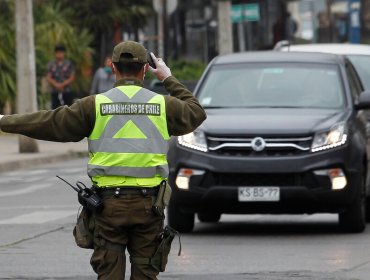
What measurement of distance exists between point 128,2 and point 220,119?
30.5 metres

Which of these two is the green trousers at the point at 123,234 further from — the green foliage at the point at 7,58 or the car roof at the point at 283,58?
the green foliage at the point at 7,58

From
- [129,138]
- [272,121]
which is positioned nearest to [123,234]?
[129,138]

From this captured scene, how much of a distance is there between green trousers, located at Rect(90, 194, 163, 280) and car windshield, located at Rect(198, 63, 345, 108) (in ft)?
22.3

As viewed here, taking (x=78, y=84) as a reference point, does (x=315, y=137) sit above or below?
above

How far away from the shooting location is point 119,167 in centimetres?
793

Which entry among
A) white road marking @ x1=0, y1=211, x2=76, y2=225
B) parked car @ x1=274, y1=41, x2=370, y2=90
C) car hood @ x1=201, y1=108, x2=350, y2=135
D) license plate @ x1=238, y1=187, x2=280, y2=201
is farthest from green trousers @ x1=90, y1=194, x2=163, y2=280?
parked car @ x1=274, y1=41, x2=370, y2=90

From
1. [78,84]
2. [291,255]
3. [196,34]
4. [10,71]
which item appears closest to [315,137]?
[291,255]

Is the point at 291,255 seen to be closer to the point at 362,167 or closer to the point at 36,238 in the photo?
the point at 362,167

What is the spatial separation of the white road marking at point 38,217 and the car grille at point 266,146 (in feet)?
9.26

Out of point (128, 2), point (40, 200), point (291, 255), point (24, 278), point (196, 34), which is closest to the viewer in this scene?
point (24, 278)

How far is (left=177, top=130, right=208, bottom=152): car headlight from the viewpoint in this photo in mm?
13766

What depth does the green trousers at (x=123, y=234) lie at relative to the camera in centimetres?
784

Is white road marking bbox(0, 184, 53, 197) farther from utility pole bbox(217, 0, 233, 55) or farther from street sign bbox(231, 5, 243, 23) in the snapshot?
street sign bbox(231, 5, 243, 23)

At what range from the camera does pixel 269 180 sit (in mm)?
13602
